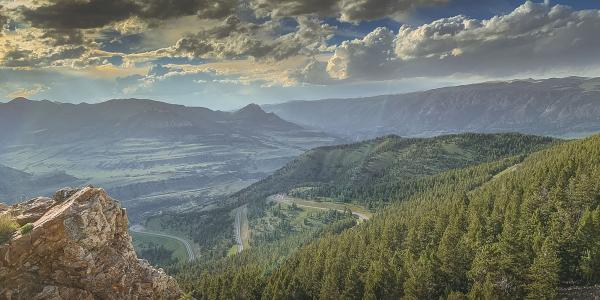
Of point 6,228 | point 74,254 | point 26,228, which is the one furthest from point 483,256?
point 6,228

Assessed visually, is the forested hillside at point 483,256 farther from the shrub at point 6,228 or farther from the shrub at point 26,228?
the shrub at point 6,228

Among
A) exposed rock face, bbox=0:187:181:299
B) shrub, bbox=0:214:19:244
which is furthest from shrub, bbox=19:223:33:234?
shrub, bbox=0:214:19:244

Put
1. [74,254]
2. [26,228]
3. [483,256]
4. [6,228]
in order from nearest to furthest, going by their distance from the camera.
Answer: [26,228] < [6,228] < [74,254] < [483,256]

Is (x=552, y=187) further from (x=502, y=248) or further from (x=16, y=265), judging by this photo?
(x=16, y=265)

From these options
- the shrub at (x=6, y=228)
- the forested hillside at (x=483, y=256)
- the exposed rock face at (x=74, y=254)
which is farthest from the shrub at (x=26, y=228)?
the forested hillside at (x=483, y=256)

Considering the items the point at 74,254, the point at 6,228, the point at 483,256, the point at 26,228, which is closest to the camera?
the point at 26,228

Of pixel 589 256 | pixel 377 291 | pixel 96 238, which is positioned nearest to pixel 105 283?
pixel 96 238

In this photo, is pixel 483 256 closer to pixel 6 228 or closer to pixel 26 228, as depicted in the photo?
pixel 26 228
